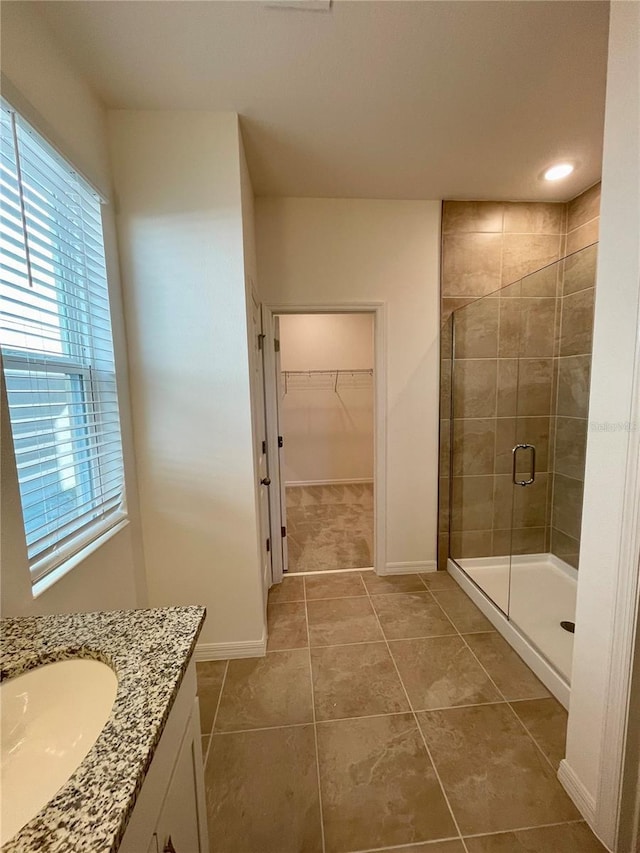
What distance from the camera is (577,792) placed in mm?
1176

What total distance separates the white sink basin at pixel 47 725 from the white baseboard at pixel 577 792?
154 cm

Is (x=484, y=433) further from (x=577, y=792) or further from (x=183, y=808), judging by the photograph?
(x=183, y=808)

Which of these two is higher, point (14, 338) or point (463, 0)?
point (463, 0)

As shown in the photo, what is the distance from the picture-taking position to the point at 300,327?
493cm

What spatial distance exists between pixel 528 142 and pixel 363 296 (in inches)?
Result: 46.3

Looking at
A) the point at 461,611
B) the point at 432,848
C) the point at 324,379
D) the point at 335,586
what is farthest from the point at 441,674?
the point at 324,379

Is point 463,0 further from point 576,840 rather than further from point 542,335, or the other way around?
point 576,840

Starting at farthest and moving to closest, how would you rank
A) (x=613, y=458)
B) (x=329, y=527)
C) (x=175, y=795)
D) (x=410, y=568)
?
(x=329, y=527) → (x=410, y=568) → (x=613, y=458) → (x=175, y=795)

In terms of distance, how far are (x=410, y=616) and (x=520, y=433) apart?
1525mm

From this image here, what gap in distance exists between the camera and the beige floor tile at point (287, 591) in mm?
→ 2390

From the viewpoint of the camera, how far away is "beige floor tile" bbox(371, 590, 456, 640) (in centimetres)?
203

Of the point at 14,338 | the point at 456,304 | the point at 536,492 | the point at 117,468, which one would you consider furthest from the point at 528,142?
the point at 117,468

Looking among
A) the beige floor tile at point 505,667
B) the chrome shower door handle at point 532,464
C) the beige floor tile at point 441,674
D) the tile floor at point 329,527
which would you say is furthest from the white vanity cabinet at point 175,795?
the chrome shower door handle at point 532,464

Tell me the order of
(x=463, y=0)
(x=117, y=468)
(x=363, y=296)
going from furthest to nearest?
(x=363, y=296) → (x=117, y=468) → (x=463, y=0)
